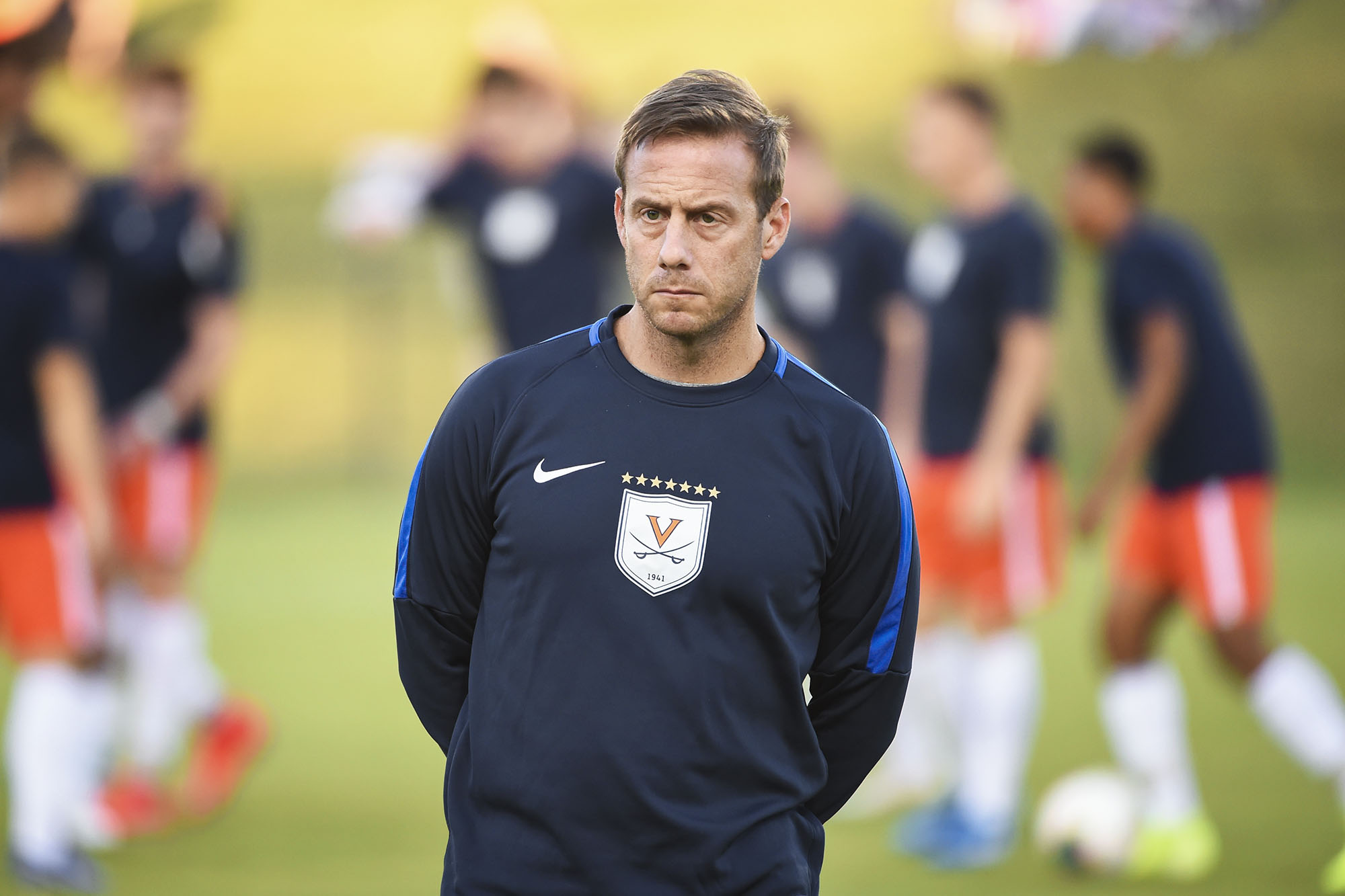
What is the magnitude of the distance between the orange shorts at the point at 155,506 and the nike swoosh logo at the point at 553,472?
3.96m

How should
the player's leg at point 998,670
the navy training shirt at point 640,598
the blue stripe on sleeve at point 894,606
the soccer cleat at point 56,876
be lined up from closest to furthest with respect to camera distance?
the navy training shirt at point 640,598
the blue stripe on sleeve at point 894,606
the soccer cleat at point 56,876
the player's leg at point 998,670

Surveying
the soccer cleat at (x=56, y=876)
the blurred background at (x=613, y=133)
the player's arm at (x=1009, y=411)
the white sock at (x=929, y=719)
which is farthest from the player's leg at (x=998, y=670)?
the blurred background at (x=613, y=133)

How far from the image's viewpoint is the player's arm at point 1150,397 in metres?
4.95

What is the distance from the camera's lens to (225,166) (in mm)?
16953

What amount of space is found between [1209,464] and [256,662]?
208 inches

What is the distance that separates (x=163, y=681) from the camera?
5590mm

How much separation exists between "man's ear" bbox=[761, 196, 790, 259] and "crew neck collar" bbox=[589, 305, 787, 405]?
146mm

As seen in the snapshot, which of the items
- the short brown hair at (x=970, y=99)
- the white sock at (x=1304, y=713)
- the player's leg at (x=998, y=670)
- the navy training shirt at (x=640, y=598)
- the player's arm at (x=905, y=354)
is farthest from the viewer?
the player's arm at (x=905, y=354)

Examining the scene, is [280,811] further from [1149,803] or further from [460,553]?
[460,553]

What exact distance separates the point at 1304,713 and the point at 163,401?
404cm

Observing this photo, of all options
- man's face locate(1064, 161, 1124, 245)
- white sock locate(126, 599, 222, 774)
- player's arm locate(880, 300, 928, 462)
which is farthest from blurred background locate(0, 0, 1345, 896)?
man's face locate(1064, 161, 1124, 245)

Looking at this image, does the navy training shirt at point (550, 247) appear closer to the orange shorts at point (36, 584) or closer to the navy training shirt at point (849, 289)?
the navy training shirt at point (849, 289)

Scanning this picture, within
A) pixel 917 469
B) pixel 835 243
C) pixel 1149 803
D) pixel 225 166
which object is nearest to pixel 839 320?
pixel 835 243

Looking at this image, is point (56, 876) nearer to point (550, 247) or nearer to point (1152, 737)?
point (550, 247)
